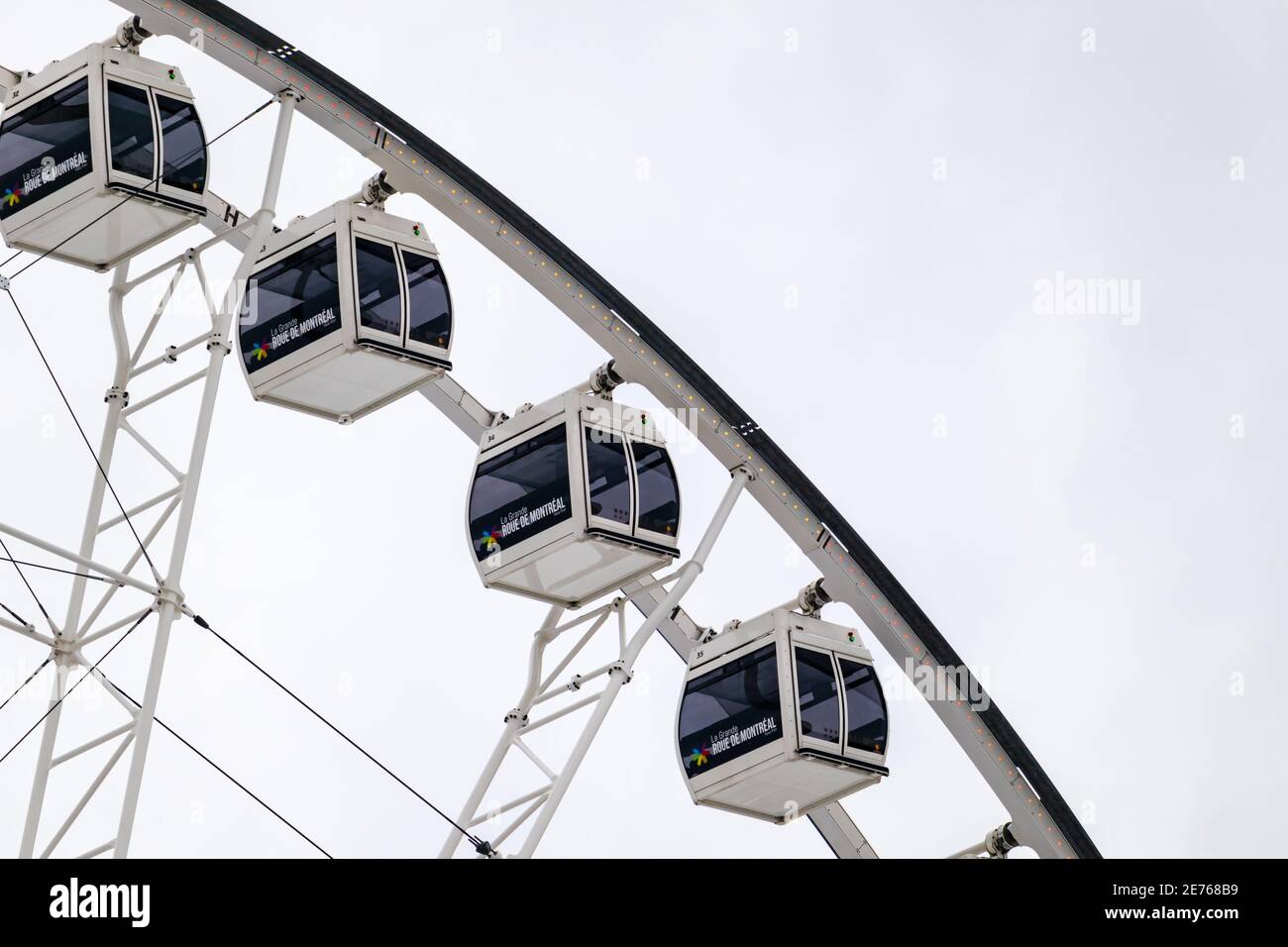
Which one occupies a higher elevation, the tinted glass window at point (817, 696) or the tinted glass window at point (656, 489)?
the tinted glass window at point (656, 489)

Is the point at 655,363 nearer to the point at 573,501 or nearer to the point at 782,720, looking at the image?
the point at 573,501

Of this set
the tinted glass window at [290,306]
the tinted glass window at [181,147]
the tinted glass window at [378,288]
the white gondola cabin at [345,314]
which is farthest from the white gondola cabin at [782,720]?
the tinted glass window at [181,147]

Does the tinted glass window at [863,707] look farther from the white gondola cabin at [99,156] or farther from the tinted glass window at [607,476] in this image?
the white gondola cabin at [99,156]

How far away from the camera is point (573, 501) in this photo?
18.4 m

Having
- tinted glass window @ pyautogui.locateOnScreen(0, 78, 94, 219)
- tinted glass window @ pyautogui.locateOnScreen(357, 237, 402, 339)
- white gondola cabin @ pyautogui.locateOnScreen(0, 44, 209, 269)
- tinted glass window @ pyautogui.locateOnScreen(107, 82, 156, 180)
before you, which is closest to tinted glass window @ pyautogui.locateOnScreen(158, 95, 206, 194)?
white gondola cabin @ pyautogui.locateOnScreen(0, 44, 209, 269)

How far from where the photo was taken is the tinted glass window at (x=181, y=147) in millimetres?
17828

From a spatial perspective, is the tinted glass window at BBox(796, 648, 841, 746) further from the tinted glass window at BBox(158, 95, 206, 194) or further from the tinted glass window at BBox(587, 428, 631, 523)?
the tinted glass window at BBox(158, 95, 206, 194)

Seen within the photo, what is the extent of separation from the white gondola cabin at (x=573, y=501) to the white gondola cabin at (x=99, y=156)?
11.7 feet

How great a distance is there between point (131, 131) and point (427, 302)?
284cm
